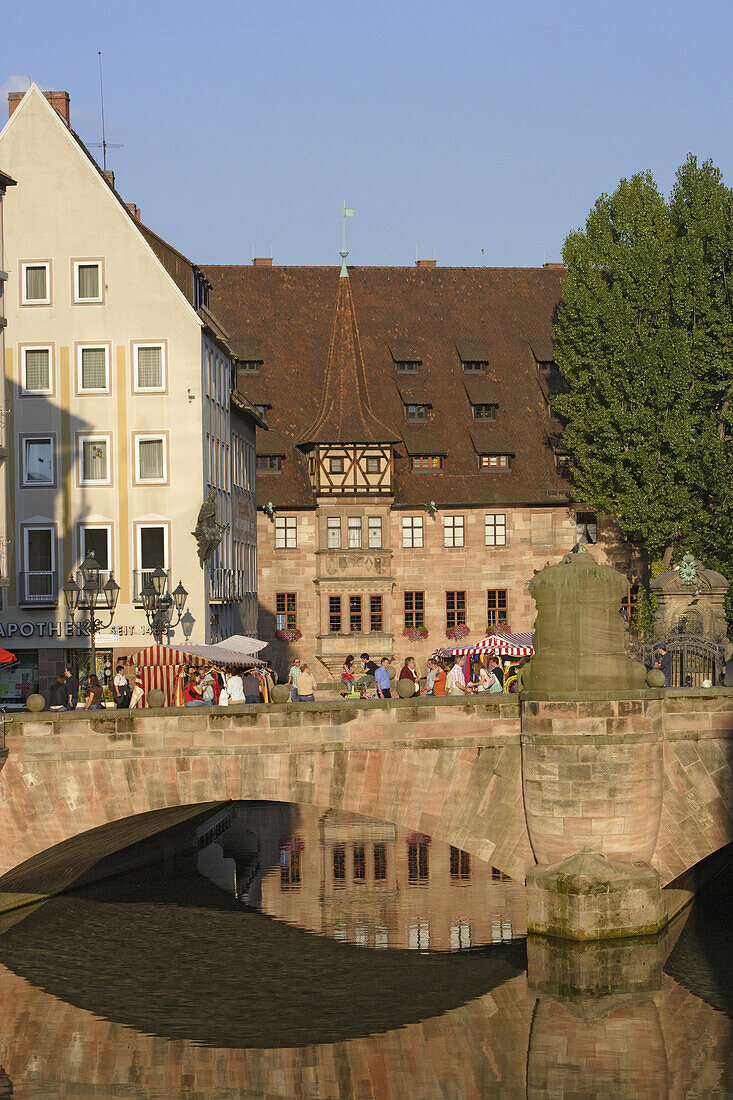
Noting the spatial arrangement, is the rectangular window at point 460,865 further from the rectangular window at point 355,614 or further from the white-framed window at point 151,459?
the rectangular window at point 355,614

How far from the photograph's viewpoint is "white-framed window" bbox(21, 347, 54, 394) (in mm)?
44969

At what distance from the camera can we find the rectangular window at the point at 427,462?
2606 inches

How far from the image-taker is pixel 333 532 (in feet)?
212

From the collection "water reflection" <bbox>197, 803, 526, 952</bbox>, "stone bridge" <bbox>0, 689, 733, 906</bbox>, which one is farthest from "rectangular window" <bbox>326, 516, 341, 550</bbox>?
"stone bridge" <bbox>0, 689, 733, 906</bbox>

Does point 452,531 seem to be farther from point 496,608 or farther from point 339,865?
A: point 339,865

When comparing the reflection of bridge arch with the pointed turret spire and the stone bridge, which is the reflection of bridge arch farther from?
the pointed turret spire

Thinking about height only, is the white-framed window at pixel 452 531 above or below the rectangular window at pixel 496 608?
above

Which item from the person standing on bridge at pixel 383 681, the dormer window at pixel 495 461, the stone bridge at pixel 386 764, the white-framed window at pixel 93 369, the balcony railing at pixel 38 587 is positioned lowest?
the stone bridge at pixel 386 764

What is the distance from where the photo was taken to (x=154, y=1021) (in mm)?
24922

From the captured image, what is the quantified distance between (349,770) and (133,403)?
19.4 m

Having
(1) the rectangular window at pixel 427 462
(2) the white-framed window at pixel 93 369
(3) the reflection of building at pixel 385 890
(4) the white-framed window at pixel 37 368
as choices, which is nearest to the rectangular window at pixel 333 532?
(1) the rectangular window at pixel 427 462

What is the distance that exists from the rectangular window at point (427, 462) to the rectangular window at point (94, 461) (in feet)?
76.1

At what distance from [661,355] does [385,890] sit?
29.0 m

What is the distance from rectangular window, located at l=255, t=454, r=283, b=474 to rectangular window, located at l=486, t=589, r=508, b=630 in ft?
33.0
